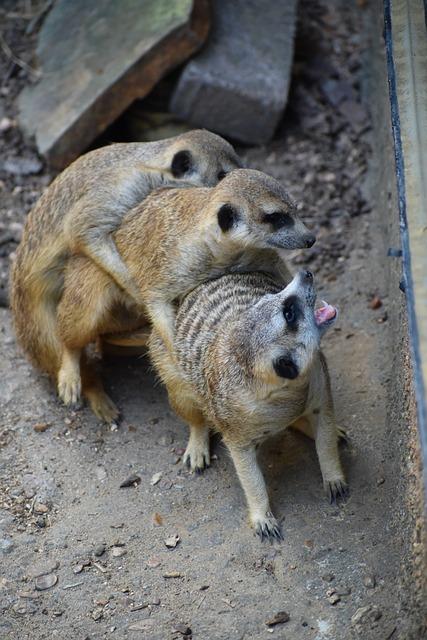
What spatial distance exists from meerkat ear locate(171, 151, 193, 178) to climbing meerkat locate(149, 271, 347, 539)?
25.2 inches

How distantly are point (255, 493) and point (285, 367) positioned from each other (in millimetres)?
727

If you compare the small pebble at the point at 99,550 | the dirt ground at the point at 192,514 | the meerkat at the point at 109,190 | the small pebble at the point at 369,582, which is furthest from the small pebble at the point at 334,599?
the meerkat at the point at 109,190

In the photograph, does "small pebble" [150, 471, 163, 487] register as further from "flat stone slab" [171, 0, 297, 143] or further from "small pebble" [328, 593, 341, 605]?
"flat stone slab" [171, 0, 297, 143]

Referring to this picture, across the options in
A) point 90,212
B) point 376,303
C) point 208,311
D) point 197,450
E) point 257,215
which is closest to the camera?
point 257,215

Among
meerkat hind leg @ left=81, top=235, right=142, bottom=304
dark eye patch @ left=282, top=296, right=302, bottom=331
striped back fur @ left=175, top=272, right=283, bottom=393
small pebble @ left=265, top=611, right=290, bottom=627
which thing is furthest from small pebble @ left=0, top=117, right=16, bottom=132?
small pebble @ left=265, top=611, right=290, bottom=627

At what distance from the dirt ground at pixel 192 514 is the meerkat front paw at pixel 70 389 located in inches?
3.1

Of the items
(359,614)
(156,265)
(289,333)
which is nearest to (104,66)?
(156,265)

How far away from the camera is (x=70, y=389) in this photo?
485 cm

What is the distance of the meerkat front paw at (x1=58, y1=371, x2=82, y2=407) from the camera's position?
485cm

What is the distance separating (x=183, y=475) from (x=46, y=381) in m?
1.03

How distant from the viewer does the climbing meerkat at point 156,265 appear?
4156 millimetres

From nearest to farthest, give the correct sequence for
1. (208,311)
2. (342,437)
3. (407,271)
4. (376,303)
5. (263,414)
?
1. (407,271)
2. (263,414)
3. (208,311)
4. (342,437)
5. (376,303)

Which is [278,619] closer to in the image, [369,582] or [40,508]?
[369,582]

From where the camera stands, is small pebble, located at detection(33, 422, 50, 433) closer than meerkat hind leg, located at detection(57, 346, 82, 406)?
Yes
